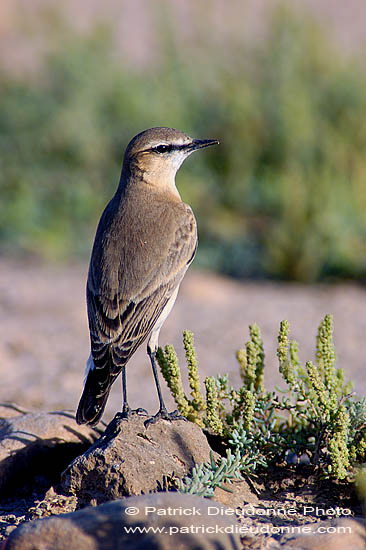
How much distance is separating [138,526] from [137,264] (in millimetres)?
1953

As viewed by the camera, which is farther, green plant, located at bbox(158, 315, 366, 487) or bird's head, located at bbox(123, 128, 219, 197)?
bird's head, located at bbox(123, 128, 219, 197)

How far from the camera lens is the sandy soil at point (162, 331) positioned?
674cm

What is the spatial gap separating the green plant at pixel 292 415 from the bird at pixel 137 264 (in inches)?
12.8

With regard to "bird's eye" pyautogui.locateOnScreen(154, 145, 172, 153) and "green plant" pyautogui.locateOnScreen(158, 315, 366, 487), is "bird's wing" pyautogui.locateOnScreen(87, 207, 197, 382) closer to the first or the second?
"green plant" pyautogui.locateOnScreen(158, 315, 366, 487)

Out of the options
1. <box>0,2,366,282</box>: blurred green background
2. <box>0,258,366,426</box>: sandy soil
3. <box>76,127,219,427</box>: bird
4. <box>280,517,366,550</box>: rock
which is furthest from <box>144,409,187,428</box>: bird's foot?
<box>0,2,366,282</box>: blurred green background

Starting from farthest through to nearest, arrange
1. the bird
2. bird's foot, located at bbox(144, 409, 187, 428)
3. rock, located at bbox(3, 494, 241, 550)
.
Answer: the bird, bird's foot, located at bbox(144, 409, 187, 428), rock, located at bbox(3, 494, 241, 550)

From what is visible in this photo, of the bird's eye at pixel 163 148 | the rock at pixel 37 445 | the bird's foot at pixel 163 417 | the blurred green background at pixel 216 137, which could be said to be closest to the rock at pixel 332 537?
the bird's foot at pixel 163 417

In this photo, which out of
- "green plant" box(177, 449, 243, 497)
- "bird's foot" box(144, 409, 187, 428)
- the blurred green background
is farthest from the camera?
the blurred green background

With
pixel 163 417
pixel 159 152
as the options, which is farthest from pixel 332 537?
pixel 159 152

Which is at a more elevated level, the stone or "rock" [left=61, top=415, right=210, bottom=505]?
"rock" [left=61, top=415, right=210, bottom=505]

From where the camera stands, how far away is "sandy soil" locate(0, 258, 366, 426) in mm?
6742

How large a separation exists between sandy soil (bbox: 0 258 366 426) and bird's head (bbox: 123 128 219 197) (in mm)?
1960

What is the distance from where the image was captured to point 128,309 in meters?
4.63

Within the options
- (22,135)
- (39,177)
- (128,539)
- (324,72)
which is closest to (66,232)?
(39,177)
